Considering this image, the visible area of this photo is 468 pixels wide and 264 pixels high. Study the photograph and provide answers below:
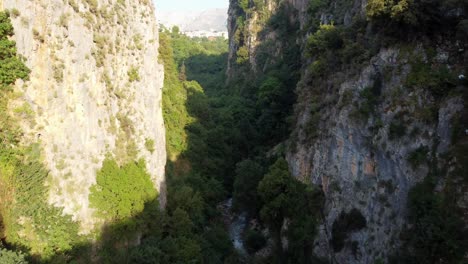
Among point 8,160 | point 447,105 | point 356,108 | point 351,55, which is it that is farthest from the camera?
point 351,55

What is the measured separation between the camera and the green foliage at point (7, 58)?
20.3 metres

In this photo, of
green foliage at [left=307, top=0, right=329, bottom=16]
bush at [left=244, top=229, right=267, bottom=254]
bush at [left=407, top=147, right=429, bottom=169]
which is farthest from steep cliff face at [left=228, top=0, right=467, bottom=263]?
green foliage at [left=307, top=0, right=329, bottom=16]

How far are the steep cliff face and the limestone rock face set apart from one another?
44.0 ft

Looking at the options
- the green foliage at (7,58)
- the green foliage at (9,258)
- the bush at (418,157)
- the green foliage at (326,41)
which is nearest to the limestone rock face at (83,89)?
the green foliage at (7,58)

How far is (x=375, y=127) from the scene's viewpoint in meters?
29.0

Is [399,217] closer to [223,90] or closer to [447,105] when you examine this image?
[447,105]

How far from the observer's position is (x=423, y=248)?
22750 millimetres

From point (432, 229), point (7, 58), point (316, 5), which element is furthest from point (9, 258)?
point (316, 5)

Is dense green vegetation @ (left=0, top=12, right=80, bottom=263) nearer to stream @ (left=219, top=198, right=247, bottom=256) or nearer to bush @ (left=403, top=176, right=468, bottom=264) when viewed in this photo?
bush @ (left=403, top=176, right=468, bottom=264)

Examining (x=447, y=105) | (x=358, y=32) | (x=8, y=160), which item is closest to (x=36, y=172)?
(x=8, y=160)

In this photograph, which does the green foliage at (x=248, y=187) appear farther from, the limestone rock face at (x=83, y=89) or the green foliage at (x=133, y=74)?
the green foliage at (x=133, y=74)

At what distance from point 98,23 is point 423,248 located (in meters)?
22.7

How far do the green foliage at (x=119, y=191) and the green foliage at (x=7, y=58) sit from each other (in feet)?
24.6

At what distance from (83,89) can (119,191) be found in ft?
21.3
